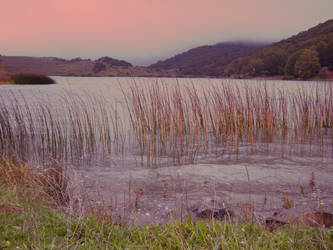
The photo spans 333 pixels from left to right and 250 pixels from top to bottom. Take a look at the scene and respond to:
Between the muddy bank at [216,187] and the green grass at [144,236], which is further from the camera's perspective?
the muddy bank at [216,187]

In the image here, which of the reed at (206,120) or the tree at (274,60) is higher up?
the tree at (274,60)

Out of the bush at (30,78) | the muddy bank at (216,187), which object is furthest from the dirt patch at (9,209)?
the bush at (30,78)

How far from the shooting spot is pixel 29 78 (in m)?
19.8

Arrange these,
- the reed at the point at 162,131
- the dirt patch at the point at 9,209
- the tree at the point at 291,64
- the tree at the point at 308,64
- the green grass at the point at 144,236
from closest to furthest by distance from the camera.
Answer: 1. the green grass at the point at 144,236
2. the dirt patch at the point at 9,209
3. the reed at the point at 162,131
4. the tree at the point at 308,64
5. the tree at the point at 291,64

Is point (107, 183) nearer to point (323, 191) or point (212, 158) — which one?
point (212, 158)

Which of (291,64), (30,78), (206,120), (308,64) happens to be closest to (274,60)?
(291,64)

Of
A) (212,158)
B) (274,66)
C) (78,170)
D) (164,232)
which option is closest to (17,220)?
(164,232)

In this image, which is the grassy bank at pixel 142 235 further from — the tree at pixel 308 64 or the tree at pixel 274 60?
the tree at pixel 274 60

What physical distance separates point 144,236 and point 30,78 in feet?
65.9

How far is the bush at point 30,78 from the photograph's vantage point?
17.4 meters

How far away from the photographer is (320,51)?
150ft

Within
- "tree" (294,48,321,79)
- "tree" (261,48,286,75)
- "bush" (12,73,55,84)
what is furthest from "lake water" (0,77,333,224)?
"tree" (261,48,286,75)

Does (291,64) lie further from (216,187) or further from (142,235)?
(142,235)

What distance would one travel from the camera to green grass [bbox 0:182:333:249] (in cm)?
232
